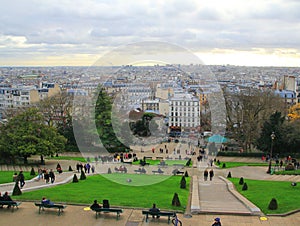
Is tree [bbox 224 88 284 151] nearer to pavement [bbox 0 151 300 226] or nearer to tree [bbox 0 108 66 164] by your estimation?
tree [bbox 0 108 66 164]

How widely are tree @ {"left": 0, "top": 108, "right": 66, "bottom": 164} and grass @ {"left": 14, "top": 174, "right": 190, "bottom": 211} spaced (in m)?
11.6

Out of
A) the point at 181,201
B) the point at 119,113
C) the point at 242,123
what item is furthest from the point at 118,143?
the point at 181,201

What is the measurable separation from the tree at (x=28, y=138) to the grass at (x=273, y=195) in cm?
1847

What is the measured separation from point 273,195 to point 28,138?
23.3 metres

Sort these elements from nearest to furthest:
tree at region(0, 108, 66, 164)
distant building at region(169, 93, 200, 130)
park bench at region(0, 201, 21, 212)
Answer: park bench at region(0, 201, 21, 212), tree at region(0, 108, 66, 164), distant building at region(169, 93, 200, 130)

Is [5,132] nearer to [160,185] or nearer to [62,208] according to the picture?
[160,185]

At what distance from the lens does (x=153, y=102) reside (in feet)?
231

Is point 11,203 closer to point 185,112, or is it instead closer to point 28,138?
point 28,138

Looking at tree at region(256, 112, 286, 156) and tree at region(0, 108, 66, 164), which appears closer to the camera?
tree at region(0, 108, 66, 164)

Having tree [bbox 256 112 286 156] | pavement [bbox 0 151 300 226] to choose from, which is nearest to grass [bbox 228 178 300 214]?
pavement [bbox 0 151 300 226]

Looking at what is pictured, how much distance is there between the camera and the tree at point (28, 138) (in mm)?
33844

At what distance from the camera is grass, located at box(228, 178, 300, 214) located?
17.0m

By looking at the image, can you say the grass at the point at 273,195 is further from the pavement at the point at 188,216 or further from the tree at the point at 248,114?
the tree at the point at 248,114

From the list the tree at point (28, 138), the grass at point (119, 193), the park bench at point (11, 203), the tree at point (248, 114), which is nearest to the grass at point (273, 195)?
the grass at point (119, 193)
